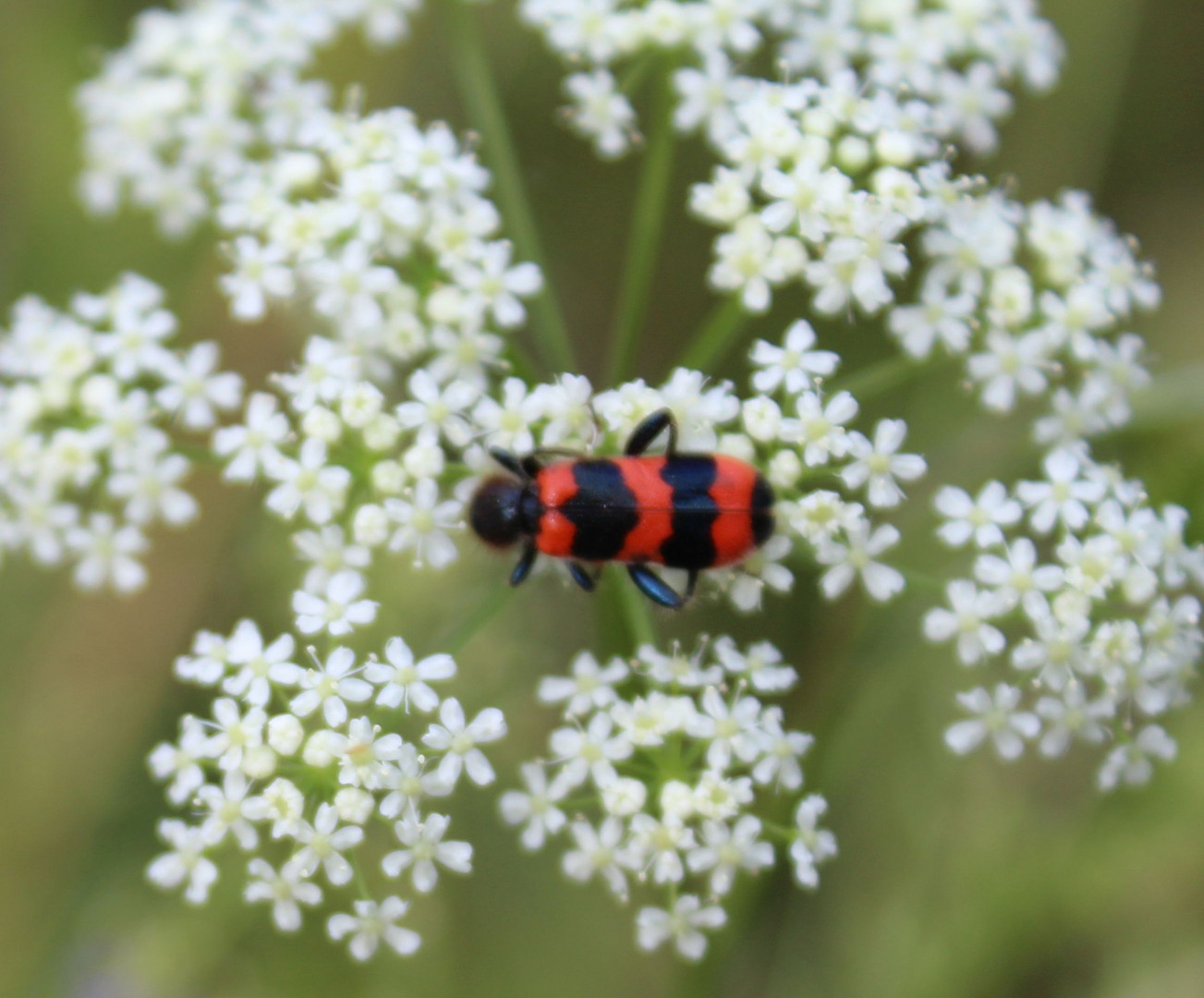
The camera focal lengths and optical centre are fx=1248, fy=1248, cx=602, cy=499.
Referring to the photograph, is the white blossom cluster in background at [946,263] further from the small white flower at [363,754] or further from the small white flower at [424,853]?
the small white flower at [424,853]

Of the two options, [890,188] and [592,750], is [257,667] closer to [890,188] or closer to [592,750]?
[592,750]

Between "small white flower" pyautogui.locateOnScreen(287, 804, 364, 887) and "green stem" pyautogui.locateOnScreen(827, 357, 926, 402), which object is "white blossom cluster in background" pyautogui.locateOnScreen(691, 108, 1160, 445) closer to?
"green stem" pyautogui.locateOnScreen(827, 357, 926, 402)

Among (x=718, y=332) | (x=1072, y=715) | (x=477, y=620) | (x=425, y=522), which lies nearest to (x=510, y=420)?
(x=425, y=522)

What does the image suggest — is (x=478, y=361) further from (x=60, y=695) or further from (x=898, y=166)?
(x=60, y=695)

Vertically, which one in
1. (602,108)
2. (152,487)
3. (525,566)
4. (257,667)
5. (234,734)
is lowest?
(234,734)

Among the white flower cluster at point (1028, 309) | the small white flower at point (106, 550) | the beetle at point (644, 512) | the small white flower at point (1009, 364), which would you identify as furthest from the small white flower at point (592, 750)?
the small white flower at point (106, 550)

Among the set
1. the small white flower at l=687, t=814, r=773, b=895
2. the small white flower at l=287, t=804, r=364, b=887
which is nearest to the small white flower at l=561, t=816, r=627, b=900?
the small white flower at l=687, t=814, r=773, b=895

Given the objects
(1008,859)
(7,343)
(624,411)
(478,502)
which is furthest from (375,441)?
(1008,859)
